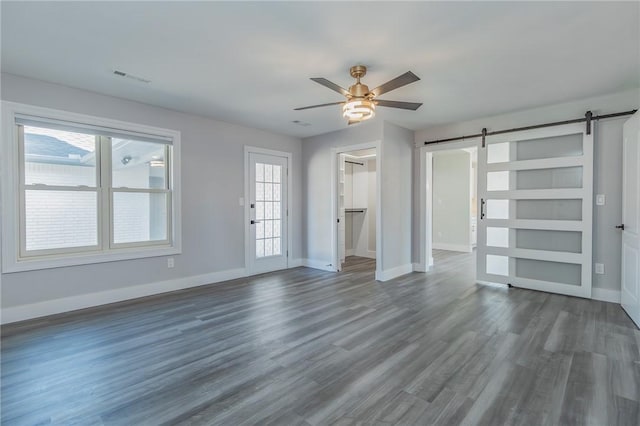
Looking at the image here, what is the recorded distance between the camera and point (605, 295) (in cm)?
387

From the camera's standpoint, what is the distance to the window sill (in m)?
3.26

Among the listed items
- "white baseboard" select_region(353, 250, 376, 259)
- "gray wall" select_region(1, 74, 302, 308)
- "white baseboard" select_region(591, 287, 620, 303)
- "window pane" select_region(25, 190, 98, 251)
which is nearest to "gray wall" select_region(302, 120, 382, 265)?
"gray wall" select_region(1, 74, 302, 308)

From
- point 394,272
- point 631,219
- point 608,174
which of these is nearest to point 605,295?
point 631,219

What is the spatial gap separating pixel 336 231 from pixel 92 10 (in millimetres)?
4359

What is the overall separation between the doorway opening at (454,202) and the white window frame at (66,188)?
625 centimetres

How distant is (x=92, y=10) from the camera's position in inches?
85.6

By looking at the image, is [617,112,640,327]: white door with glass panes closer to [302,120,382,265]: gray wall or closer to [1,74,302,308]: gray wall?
[302,120,382,265]: gray wall

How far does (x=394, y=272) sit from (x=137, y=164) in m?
4.27

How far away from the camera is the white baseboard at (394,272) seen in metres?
4.97

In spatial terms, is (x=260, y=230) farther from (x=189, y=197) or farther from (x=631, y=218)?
(x=631, y=218)

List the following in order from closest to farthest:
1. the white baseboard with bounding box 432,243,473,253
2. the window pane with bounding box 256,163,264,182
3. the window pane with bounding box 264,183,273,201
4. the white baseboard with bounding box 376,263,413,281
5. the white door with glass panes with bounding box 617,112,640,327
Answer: the white door with glass panes with bounding box 617,112,640,327 < the white baseboard with bounding box 376,263,413,281 < the window pane with bounding box 256,163,264,182 < the window pane with bounding box 264,183,273,201 < the white baseboard with bounding box 432,243,473,253

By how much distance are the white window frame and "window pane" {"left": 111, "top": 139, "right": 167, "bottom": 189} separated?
0.28 feet

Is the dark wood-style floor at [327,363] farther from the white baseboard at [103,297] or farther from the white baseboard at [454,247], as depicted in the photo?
the white baseboard at [454,247]

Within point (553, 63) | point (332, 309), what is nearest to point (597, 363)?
point (332, 309)
